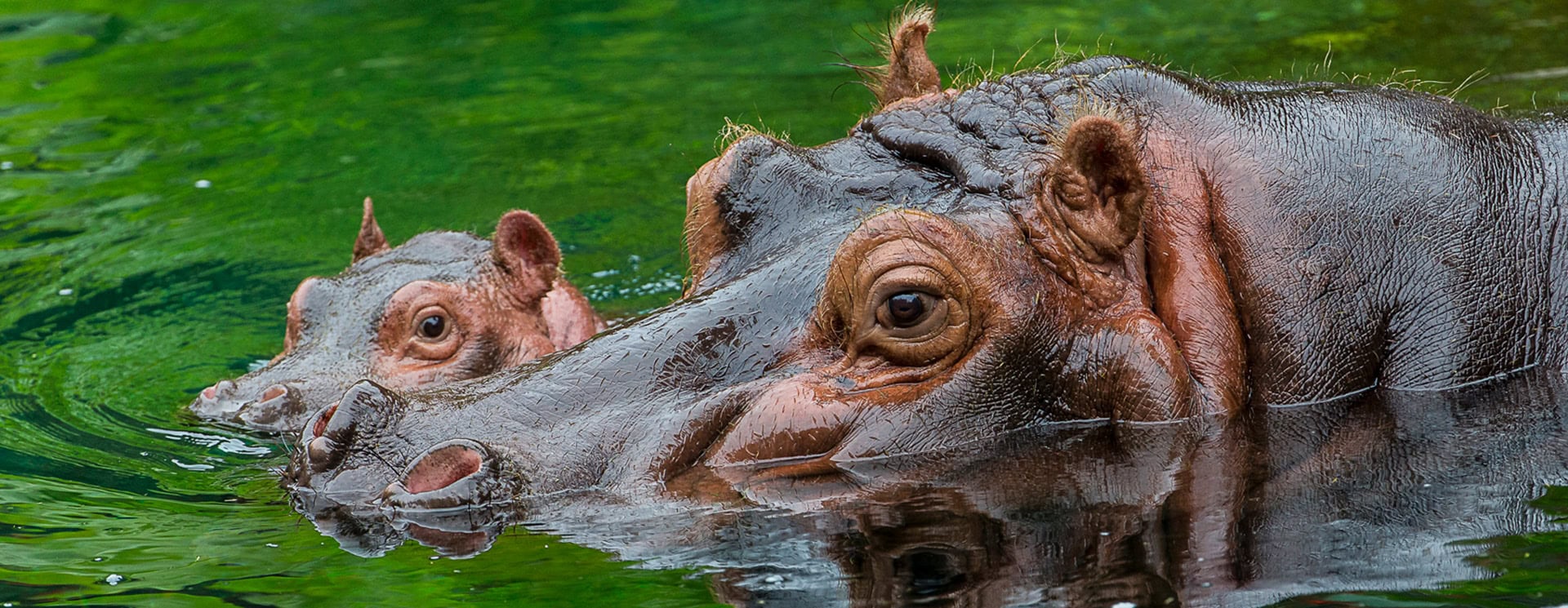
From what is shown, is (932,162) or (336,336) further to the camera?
(336,336)

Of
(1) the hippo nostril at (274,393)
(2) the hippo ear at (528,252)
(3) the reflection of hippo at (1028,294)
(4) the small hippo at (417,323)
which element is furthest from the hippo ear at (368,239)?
(3) the reflection of hippo at (1028,294)

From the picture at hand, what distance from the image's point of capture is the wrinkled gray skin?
23.1ft

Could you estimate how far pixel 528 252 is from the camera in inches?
306

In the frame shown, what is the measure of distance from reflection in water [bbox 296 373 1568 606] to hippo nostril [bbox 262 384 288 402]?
102 inches

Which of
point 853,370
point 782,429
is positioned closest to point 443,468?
point 782,429

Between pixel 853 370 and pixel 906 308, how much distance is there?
217mm

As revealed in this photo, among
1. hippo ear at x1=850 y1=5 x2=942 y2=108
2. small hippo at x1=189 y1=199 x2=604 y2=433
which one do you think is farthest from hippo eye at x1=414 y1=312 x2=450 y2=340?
hippo ear at x1=850 y1=5 x2=942 y2=108

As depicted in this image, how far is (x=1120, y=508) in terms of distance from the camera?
4.47 meters

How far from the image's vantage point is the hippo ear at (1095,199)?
14.9 ft

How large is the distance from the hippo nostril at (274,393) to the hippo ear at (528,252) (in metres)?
1.11

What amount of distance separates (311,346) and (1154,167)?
13.4ft

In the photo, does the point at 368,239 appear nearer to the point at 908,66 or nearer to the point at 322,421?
the point at 908,66

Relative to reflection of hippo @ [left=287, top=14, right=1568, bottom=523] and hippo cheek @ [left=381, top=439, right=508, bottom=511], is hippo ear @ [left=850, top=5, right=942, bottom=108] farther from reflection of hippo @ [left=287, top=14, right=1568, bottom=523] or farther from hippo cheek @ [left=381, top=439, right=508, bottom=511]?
hippo cheek @ [left=381, top=439, right=508, bottom=511]

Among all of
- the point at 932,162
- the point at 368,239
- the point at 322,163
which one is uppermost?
the point at 322,163
